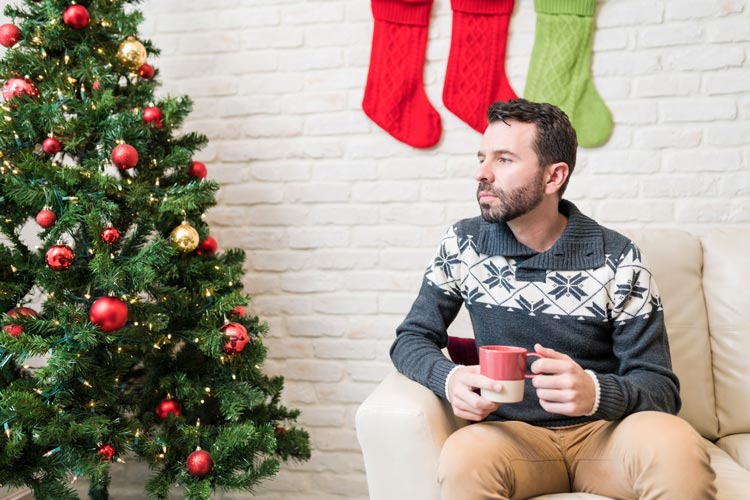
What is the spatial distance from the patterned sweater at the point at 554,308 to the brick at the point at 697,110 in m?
0.67

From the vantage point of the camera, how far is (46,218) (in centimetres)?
177

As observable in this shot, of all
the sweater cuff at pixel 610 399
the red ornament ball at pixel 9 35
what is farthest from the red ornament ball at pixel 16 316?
the sweater cuff at pixel 610 399

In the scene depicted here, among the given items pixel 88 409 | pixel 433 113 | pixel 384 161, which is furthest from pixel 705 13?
pixel 88 409

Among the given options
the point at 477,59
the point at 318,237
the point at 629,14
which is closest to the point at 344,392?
the point at 318,237

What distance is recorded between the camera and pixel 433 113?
7.51 ft

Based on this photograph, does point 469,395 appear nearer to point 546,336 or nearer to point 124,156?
point 546,336

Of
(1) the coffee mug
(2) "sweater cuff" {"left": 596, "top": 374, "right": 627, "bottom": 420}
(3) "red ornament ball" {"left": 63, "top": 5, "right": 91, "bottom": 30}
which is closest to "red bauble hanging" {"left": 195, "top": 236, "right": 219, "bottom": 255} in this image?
(3) "red ornament ball" {"left": 63, "top": 5, "right": 91, "bottom": 30}

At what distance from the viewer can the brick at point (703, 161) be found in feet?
6.97

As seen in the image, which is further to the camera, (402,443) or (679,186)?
(679,186)

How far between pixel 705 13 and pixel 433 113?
0.85 metres

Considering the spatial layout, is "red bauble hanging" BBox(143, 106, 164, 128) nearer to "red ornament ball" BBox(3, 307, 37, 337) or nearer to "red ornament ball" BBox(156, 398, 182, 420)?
"red ornament ball" BBox(3, 307, 37, 337)

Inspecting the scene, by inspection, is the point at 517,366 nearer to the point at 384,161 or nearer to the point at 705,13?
the point at 384,161

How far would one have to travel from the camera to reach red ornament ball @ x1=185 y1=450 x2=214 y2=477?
1.83 m

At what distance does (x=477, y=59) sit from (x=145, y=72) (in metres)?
1.00
